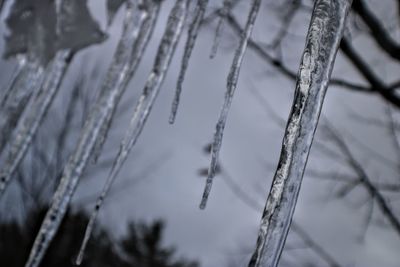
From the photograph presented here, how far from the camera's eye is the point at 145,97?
1062 mm

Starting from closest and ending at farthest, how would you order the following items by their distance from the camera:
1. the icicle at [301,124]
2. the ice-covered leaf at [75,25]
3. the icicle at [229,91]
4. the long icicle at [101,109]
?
the icicle at [301,124] → the icicle at [229,91] → the long icicle at [101,109] → the ice-covered leaf at [75,25]

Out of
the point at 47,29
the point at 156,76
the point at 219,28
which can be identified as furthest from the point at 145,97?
the point at 47,29

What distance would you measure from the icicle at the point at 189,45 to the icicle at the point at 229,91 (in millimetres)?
161

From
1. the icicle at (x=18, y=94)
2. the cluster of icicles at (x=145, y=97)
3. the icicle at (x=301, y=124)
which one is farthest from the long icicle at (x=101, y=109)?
the icicle at (x=301, y=124)

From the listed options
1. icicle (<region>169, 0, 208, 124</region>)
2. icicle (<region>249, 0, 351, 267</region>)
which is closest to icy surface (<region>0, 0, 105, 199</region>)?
icicle (<region>169, 0, 208, 124</region>)

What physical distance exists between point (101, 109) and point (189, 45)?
331 mm

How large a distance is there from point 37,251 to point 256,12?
0.86 metres

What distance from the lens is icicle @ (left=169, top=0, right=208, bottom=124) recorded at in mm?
1096

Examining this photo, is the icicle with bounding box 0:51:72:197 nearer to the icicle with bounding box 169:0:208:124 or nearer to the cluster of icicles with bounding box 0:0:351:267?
the cluster of icicles with bounding box 0:0:351:267

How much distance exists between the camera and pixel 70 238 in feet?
46.2

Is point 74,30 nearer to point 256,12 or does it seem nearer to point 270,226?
point 256,12

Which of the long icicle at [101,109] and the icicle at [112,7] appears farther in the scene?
the icicle at [112,7]

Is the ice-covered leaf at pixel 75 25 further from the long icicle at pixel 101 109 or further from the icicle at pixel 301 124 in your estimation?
the icicle at pixel 301 124

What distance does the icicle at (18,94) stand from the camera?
1.24m
